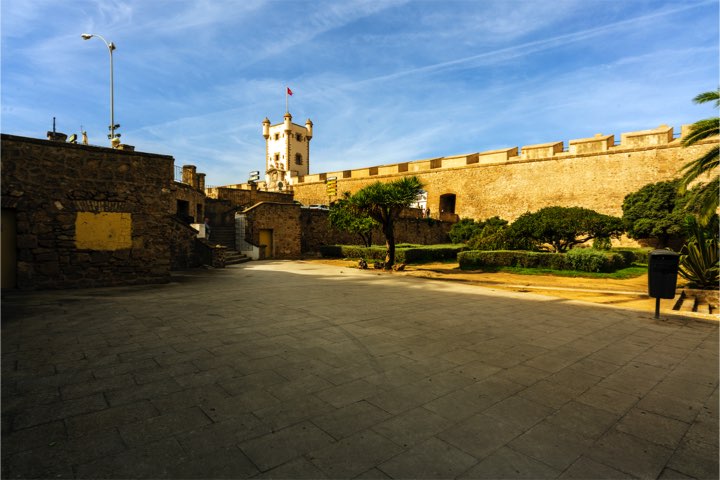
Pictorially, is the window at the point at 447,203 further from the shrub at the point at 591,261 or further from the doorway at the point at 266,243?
the shrub at the point at 591,261

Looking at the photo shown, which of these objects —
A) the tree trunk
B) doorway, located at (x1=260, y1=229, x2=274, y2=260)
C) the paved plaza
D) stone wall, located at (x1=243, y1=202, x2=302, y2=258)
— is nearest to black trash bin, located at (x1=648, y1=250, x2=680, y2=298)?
the paved plaza

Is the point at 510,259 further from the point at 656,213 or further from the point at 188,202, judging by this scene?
the point at 188,202

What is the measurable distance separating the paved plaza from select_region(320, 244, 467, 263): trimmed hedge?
1330 centimetres

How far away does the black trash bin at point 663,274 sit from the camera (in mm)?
6461

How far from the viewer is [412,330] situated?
216 inches

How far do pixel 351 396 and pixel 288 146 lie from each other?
59231 mm

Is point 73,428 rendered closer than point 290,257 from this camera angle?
Yes

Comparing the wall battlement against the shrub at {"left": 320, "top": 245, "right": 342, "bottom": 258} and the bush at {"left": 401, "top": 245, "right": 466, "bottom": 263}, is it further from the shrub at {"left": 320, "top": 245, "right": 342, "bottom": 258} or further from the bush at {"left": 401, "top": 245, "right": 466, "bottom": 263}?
the shrub at {"left": 320, "top": 245, "right": 342, "bottom": 258}

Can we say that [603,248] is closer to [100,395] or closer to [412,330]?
[412,330]

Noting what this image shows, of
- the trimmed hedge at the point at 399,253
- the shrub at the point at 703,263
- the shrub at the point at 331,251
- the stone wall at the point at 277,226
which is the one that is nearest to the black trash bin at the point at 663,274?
the shrub at the point at 703,263

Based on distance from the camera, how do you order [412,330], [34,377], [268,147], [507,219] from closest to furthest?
1. [34,377]
2. [412,330]
3. [507,219]
4. [268,147]

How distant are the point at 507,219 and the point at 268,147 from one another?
43.5 m

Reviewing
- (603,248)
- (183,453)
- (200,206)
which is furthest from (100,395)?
(200,206)

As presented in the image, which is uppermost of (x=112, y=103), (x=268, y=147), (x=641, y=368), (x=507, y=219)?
(x=268, y=147)
